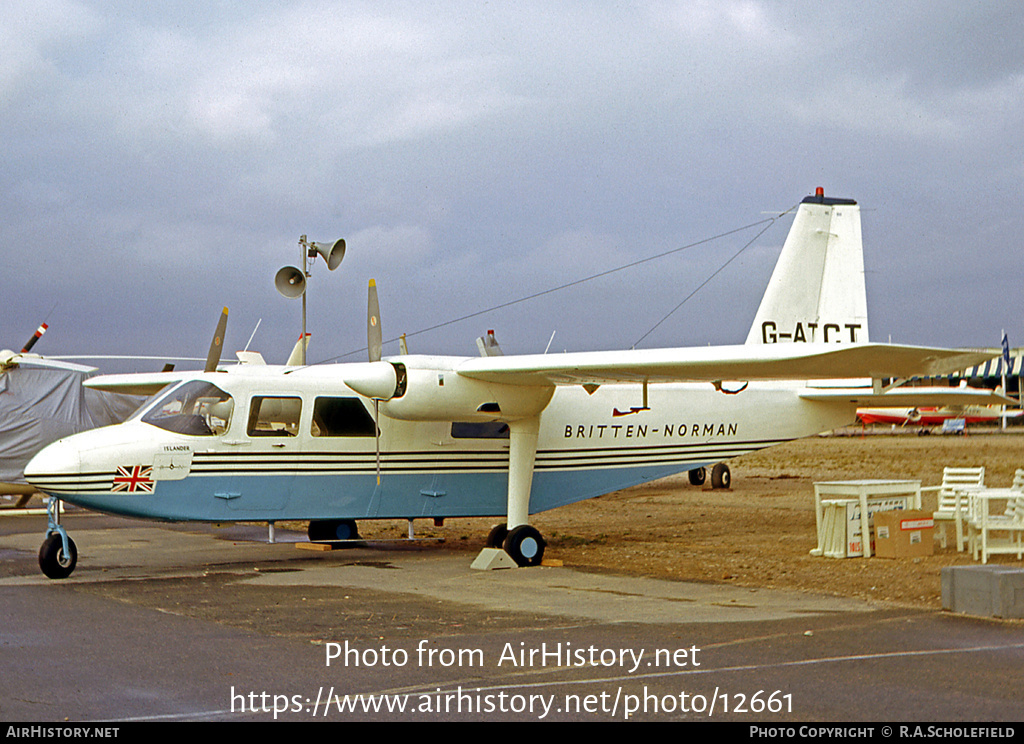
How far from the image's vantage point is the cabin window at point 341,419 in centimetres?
1396

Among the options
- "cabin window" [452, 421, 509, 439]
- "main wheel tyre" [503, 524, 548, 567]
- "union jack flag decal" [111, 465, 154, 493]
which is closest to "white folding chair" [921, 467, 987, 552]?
"main wheel tyre" [503, 524, 548, 567]

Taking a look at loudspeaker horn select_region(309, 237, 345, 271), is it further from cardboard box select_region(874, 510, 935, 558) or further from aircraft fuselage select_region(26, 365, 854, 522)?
cardboard box select_region(874, 510, 935, 558)

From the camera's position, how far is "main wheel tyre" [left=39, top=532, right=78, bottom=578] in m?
12.2

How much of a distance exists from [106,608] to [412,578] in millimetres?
3615

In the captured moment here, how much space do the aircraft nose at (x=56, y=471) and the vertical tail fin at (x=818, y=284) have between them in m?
10.2

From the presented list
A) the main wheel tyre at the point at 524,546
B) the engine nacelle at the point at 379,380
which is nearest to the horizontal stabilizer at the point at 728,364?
the engine nacelle at the point at 379,380

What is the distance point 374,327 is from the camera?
14.2 m

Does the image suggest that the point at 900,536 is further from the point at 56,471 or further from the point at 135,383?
the point at 135,383

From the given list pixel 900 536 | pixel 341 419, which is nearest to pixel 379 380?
pixel 341 419

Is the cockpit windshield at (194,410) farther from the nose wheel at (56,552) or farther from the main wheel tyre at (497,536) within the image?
the main wheel tyre at (497,536)

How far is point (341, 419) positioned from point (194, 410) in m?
1.97

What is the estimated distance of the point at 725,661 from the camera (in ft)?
23.7
